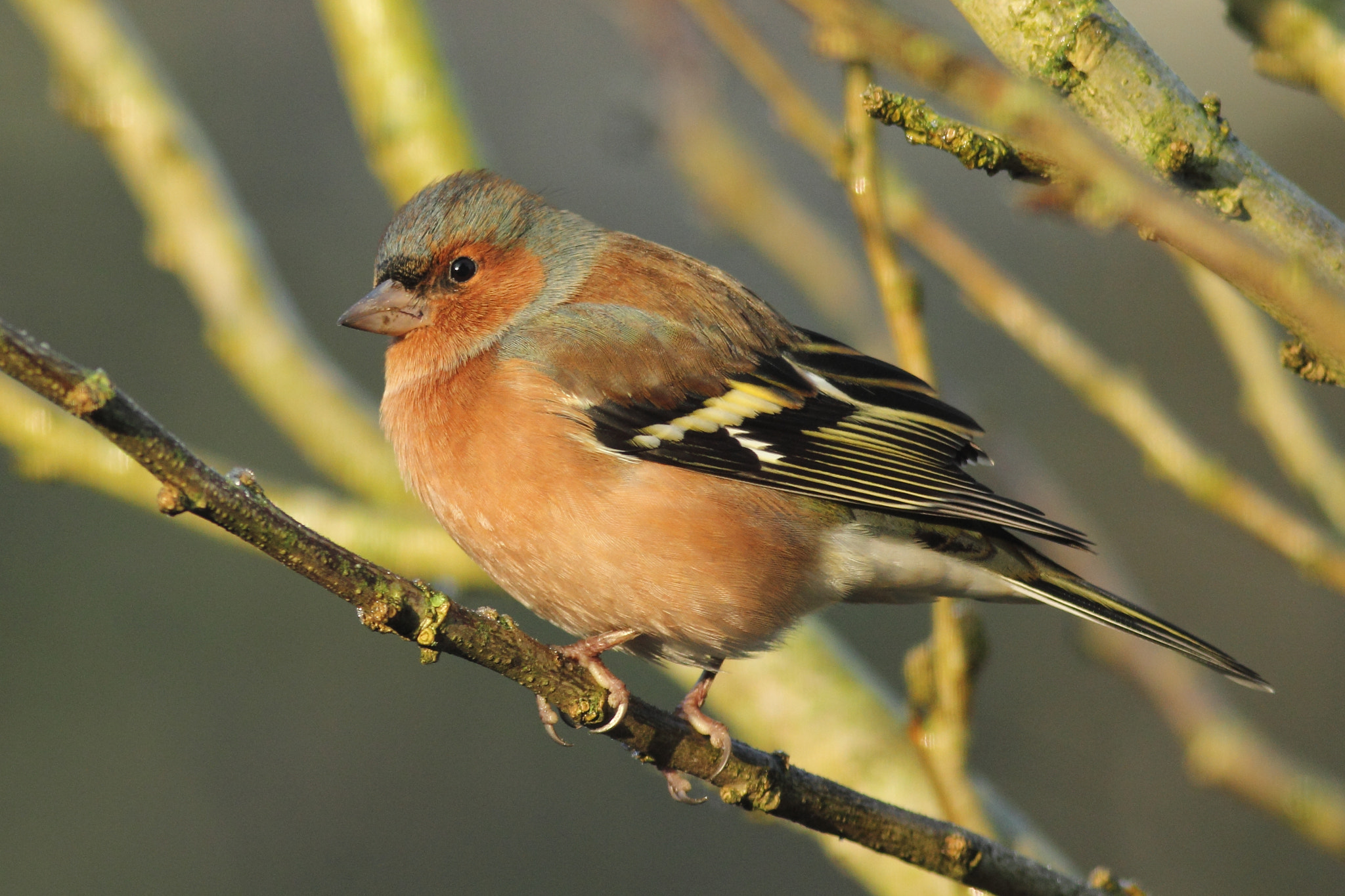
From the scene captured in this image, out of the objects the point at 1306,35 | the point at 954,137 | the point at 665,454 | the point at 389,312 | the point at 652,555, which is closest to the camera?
the point at 1306,35

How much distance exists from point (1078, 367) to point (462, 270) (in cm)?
187

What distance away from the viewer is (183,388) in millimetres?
9961

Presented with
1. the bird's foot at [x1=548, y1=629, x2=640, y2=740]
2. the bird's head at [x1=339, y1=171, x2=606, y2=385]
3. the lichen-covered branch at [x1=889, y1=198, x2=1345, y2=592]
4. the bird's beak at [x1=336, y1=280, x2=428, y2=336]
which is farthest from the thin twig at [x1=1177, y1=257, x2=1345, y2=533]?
the bird's beak at [x1=336, y1=280, x2=428, y2=336]

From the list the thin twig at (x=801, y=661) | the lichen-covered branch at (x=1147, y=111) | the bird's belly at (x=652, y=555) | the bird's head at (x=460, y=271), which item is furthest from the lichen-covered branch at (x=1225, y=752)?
the bird's head at (x=460, y=271)

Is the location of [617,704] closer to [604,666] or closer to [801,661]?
[604,666]

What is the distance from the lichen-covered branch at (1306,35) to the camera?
171cm

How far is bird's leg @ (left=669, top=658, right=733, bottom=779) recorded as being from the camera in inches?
107

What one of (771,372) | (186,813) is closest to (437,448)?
(771,372)

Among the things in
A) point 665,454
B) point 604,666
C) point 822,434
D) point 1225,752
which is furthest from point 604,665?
point 1225,752

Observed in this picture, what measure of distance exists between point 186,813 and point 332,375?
5614mm

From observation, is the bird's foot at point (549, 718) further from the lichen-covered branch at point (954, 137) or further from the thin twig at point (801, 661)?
the lichen-covered branch at point (954, 137)

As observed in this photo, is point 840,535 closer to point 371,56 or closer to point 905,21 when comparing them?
point 905,21

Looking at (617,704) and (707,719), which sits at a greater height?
(707,719)

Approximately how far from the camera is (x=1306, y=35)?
1.72 meters
